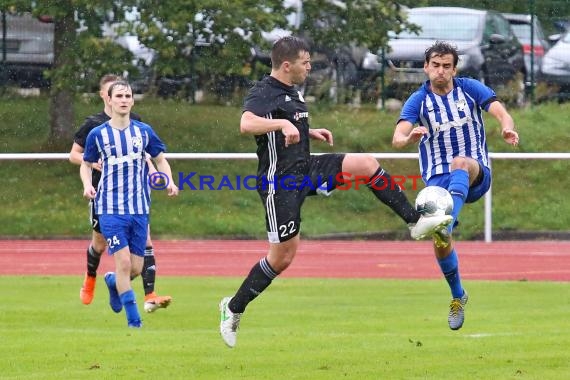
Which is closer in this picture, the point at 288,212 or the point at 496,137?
the point at 288,212

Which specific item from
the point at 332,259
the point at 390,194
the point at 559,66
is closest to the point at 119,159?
the point at 390,194

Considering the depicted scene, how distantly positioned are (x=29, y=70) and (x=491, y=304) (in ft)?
48.9

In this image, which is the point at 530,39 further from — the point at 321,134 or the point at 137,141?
the point at 321,134

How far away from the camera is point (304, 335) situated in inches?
404

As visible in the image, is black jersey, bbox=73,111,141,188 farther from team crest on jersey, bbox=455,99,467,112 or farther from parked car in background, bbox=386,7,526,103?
parked car in background, bbox=386,7,526,103

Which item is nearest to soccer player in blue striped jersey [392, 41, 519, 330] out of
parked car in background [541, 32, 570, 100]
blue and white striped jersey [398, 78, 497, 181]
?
blue and white striped jersey [398, 78, 497, 181]

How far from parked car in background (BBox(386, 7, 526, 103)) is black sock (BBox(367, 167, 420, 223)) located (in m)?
15.8

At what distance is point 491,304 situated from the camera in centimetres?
1297

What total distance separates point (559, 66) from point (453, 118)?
1632 cm

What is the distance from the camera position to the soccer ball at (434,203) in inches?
352

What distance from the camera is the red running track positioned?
17.1 m


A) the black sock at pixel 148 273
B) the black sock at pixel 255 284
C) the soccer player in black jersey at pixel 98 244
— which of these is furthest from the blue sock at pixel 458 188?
the black sock at pixel 148 273

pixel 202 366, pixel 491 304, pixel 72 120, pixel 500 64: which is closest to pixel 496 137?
pixel 500 64

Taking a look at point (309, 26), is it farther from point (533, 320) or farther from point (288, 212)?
point (288, 212)
